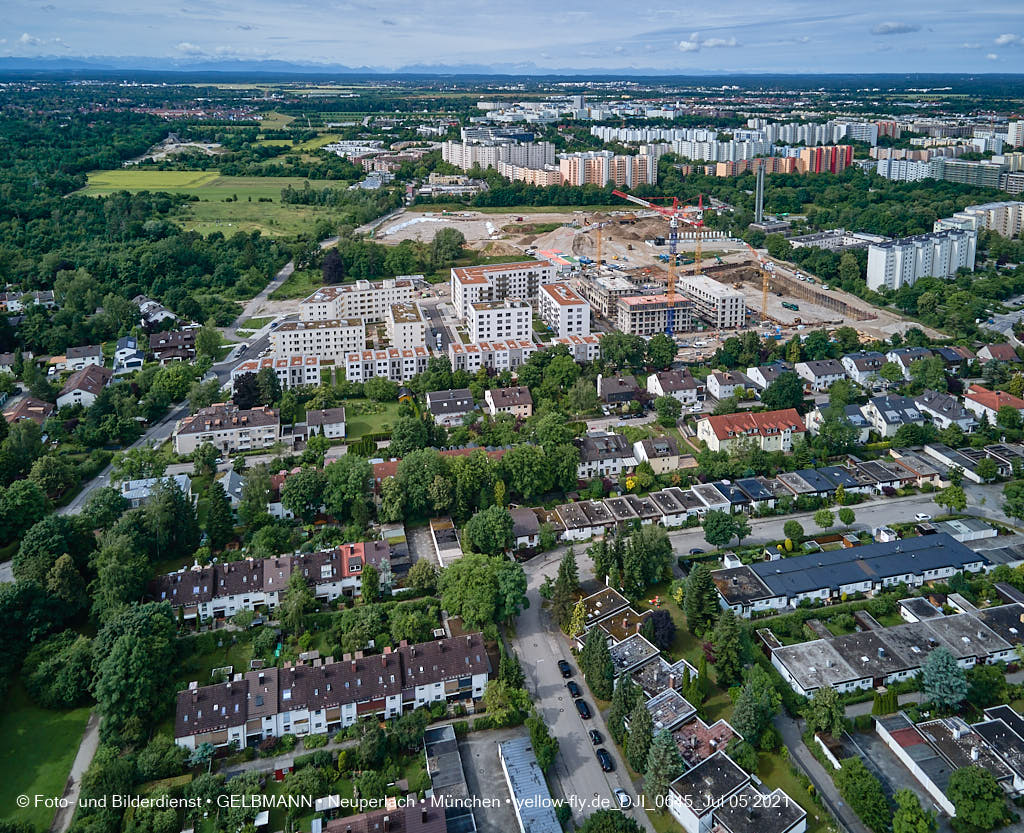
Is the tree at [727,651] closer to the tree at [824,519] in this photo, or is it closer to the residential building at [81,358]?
the tree at [824,519]

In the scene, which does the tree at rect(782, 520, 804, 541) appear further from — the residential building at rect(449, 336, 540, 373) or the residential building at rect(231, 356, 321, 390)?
the residential building at rect(231, 356, 321, 390)

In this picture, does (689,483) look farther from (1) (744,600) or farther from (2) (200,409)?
(2) (200,409)

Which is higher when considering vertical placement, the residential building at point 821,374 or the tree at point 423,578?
the residential building at point 821,374

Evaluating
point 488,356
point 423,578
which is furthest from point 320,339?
point 423,578

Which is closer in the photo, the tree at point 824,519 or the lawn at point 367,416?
the tree at point 824,519

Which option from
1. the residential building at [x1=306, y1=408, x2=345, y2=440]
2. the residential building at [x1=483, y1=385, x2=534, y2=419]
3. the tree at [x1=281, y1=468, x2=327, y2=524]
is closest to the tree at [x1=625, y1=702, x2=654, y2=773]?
the tree at [x1=281, y1=468, x2=327, y2=524]

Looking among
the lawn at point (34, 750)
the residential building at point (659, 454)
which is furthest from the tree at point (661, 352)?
the lawn at point (34, 750)
